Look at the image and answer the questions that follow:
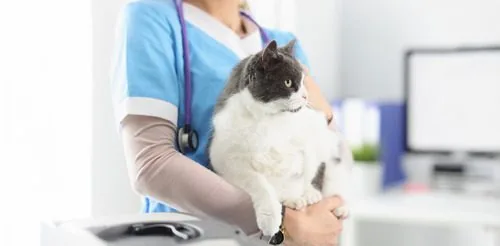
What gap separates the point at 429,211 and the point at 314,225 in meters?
1.00

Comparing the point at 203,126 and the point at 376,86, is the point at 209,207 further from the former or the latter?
the point at 376,86

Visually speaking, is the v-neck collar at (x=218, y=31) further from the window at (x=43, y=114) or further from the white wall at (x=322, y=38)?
the white wall at (x=322, y=38)

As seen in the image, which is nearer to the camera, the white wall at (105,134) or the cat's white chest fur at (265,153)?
the cat's white chest fur at (265,153)

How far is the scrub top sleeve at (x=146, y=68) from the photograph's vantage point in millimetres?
598

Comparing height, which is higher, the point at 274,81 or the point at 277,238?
the point at 274,81

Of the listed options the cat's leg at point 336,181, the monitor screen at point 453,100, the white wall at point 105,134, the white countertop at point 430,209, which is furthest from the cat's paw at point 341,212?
the monitor screen at point 453,100

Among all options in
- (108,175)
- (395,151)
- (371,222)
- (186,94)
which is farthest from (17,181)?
(395,151)

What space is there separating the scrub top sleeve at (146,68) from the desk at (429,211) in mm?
1054

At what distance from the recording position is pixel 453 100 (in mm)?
1840

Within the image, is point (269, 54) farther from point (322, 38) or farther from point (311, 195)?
point (322, 38)

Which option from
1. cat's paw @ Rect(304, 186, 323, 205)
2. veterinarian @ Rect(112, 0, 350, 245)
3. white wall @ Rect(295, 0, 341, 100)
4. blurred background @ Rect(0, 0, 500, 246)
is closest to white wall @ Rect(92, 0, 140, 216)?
blurred background @ Rect(0, 0, 500, 246)

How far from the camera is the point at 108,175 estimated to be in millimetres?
910

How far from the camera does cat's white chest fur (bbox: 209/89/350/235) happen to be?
568mm

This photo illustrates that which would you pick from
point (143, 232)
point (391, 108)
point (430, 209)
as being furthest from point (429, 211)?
point (143, 232)
